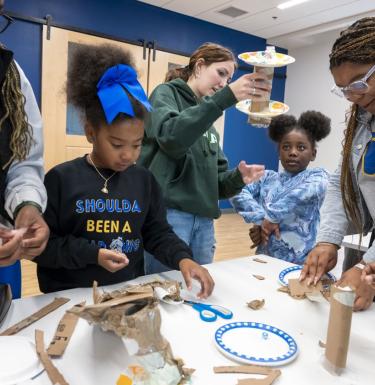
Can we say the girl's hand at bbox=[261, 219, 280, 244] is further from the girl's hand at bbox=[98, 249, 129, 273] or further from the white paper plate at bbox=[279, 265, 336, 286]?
the girl's hand at bbox=[98, 249, 129, 273]

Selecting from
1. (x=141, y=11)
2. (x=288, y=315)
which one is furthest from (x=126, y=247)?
(x=141, y=11)

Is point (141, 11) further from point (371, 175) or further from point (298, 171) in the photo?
point (371, 175)

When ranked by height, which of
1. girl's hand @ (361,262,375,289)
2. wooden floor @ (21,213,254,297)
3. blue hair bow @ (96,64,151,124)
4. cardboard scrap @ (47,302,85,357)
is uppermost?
blue hair bow @ (96,64,151,124)

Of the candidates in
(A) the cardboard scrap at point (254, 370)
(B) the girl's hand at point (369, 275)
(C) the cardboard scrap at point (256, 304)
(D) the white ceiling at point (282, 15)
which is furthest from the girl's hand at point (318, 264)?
(D) the white ceiling at point (282, 15)

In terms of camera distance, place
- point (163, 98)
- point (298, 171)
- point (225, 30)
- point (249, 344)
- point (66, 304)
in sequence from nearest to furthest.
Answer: point (249, 344) → point (66, 304) → point (163, 98) → point (298, 171) → point (225, 30)

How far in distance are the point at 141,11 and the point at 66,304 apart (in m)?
4.63

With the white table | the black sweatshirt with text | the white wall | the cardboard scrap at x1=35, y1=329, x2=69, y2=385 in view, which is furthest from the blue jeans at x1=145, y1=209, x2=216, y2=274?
the white wall

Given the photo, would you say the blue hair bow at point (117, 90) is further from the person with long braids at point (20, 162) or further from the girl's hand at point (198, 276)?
the girl's hand at point (198, 276)

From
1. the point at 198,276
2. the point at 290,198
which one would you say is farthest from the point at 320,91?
the point at 198,276

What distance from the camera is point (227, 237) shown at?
4535 mm

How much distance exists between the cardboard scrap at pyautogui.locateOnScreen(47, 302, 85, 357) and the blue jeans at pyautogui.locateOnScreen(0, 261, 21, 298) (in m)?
0.34

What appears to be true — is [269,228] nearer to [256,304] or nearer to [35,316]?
[256,304]

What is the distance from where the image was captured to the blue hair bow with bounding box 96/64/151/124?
1095mm

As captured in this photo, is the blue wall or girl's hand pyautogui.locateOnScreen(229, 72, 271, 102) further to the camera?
the blue wall
